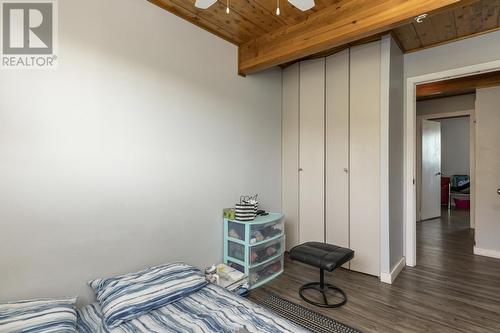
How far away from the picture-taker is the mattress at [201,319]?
1.43 meters

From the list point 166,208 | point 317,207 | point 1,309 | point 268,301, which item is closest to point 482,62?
point 317,207

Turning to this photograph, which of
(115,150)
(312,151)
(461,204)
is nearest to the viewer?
(115,150)

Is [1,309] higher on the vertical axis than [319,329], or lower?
higher

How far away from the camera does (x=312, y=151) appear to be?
3.25 metres

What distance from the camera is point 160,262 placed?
2219 mm

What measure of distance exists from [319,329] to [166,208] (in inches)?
60.1

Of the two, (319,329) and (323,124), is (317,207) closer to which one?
(323,124)

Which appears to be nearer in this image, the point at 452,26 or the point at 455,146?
the point at 452,26

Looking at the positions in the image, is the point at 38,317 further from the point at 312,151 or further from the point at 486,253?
the point at 486,253

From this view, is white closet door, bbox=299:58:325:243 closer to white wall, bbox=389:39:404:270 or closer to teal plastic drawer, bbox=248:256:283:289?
teal plastic drawer, bbox=248:256:283:289

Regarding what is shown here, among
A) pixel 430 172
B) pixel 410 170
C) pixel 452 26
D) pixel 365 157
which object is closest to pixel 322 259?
pixel 365 157

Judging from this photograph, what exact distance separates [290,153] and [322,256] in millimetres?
1551

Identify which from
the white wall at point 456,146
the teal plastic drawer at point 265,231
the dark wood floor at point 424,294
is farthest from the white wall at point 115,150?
the white wall at point 456,146

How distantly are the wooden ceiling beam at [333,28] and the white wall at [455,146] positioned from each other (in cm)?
702
